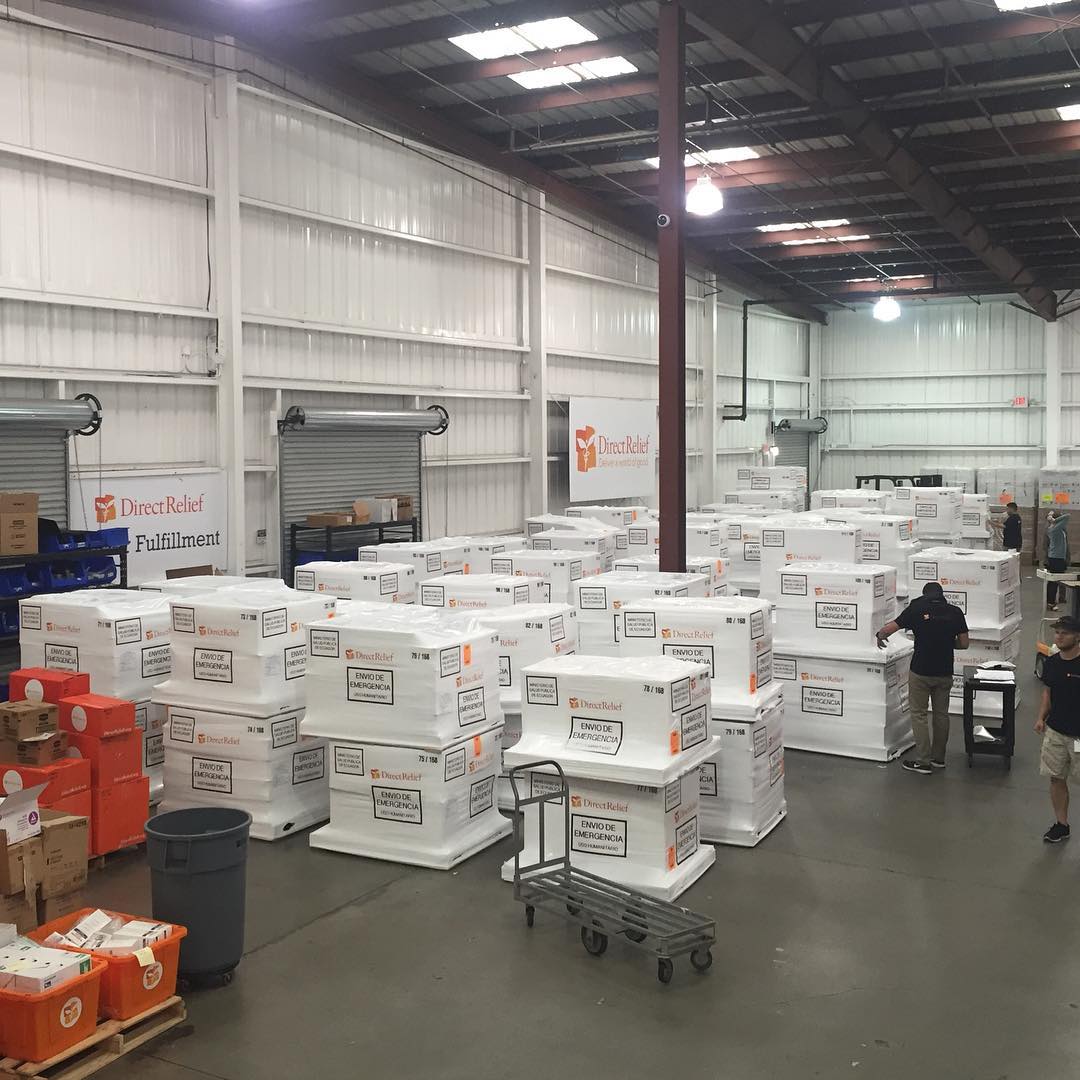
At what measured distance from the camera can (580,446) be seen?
1800cm

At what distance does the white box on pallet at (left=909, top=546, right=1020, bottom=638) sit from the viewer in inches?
408

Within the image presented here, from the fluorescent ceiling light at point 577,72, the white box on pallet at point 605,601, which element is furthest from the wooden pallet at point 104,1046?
the fluorescent ceiling light at point 577,72

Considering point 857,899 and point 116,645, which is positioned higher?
point 116,645

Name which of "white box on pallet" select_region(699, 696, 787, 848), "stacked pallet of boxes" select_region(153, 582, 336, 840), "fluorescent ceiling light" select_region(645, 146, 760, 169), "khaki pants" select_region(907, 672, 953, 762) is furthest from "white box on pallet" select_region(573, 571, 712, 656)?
"fluorescent ceiling light" select_region(645, 146, 760, 169)

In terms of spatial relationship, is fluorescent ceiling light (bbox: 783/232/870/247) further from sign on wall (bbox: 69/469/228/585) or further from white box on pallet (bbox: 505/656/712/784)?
white box on pallet (bbox: 505/656/712/784)

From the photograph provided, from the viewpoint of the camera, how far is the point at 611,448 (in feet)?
61.8

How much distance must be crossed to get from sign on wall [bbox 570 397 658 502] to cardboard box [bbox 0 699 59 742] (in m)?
11.9

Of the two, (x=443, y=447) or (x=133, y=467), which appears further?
(x=443, y=447)

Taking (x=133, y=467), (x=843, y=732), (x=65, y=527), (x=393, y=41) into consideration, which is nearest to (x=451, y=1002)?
(x=843, y=732)

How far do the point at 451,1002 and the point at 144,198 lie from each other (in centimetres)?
909

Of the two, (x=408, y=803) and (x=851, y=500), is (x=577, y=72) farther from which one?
(x=408, y=803)

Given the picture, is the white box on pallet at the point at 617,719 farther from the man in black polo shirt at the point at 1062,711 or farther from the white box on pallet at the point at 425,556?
the white box on pallet at the point at 425,556

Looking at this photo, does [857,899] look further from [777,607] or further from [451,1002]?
[777,607]

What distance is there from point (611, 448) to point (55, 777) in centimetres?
1333
